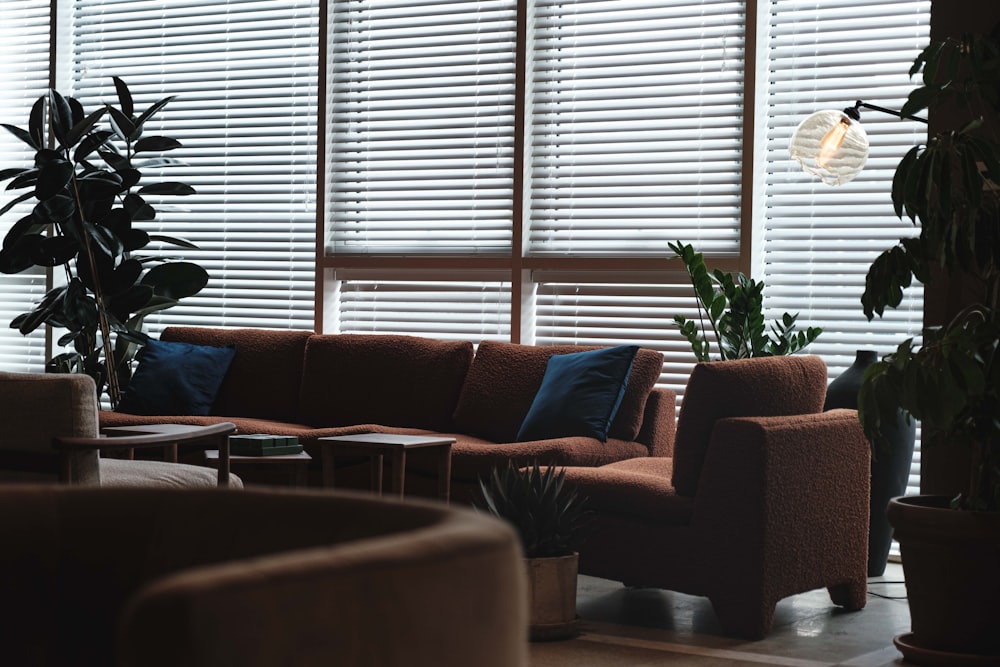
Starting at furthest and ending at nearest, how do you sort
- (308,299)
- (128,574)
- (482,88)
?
(308,299) < (482,88) < (128,574)

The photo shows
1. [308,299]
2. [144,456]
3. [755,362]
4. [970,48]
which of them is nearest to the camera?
[970,48]

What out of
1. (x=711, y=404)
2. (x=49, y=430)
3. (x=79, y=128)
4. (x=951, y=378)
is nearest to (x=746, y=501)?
(x=711, y=404)

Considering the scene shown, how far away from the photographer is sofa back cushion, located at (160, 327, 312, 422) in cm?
635

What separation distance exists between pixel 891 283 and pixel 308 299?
3849 millimetres

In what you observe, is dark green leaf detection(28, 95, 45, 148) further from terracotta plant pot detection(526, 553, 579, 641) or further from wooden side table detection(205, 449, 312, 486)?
terracotta plant pot detection(526, 553, 579, 641)

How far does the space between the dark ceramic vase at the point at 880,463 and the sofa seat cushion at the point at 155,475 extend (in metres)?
2.35

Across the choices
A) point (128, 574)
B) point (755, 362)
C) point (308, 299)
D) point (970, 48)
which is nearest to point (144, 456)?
point (308, 299)

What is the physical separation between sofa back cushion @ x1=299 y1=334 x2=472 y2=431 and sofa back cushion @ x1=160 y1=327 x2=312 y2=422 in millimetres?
120

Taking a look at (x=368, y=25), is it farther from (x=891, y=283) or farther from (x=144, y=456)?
(x=891, y=283)

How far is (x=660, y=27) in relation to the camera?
236 inches

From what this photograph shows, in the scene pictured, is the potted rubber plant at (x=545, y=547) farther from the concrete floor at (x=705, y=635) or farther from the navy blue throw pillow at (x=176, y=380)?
the navy blue throw pillow at (x=176, y=380)

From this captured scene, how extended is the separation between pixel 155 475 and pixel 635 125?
2990mm

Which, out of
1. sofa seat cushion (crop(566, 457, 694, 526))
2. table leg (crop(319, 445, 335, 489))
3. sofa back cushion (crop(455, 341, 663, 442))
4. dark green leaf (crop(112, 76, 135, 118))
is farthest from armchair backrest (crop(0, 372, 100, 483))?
dark green leaf (crop(112, 76, 135, 118))

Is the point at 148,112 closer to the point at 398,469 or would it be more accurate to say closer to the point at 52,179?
the point at 52,179
